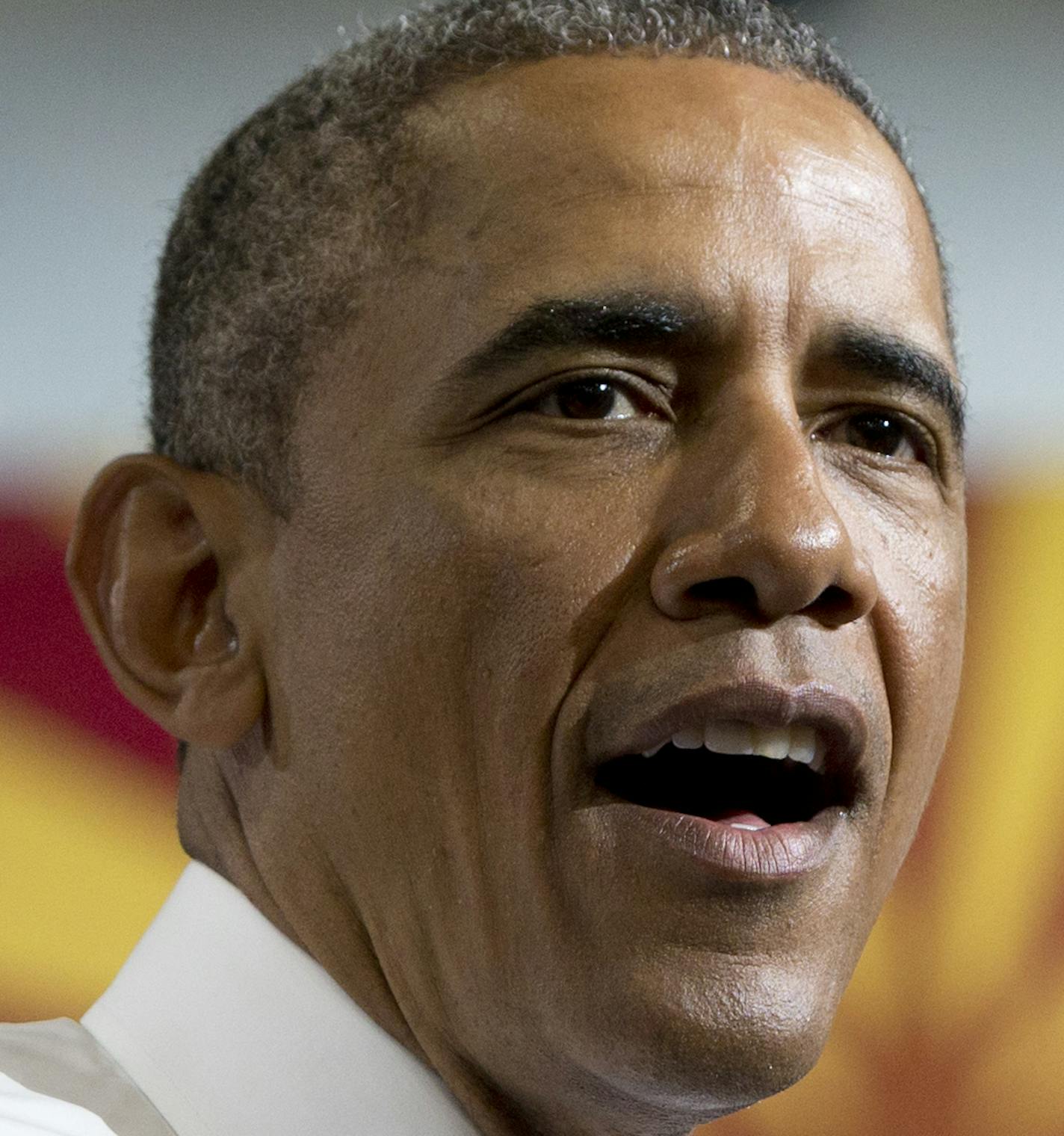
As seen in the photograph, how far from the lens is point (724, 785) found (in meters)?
1.04

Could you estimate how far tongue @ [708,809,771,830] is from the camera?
37.6 inches

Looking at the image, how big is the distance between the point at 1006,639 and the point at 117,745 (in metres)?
0.96

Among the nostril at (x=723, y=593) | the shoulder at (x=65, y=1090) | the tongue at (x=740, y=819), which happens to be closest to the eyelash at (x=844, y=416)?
the nostril at (x=723, y=593)

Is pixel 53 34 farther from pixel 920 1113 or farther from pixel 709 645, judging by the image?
pixel 920 1113

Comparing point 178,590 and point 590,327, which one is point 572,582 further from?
point 178,590

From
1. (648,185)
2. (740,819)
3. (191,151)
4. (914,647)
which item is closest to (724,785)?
(740,819)

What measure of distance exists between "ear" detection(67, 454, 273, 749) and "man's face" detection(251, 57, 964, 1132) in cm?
3

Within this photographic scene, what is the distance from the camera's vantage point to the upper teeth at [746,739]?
36.3 inches

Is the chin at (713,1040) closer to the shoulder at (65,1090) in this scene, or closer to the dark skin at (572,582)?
the dark skin at (572,582)

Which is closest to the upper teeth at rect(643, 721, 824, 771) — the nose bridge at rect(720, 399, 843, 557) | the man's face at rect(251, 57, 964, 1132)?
the man's face at rect(251, 57, 964, 1132)

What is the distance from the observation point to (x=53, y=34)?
5.81 ft

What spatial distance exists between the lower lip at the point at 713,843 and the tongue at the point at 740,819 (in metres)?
0.01

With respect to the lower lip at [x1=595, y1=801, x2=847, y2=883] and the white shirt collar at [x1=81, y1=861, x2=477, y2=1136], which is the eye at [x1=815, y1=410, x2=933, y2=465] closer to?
the lower lip at [x1=595, y1=801, x2=847, y2=883]

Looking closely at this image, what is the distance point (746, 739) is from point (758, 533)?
12 cm
